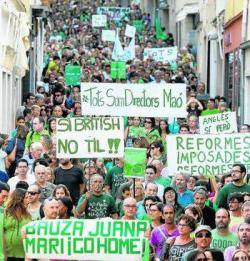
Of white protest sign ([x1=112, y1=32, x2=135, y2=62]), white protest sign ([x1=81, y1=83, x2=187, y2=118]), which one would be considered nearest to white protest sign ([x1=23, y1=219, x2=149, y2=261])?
white protest sign ([x1=81, y1=83, x2=187, y2=118])

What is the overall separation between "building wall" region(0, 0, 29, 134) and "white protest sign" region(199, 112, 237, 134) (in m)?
7.92

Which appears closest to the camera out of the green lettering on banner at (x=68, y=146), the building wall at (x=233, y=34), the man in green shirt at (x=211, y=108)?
the green lettering on banner at (x=68, y=146)

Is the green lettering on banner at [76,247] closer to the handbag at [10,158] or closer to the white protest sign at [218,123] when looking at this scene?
the handbag at [10,158]

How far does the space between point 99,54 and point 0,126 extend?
1594 cm

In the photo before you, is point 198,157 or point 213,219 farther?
point 198,157

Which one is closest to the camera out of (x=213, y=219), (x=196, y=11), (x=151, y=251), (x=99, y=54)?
(x=151, y=251)

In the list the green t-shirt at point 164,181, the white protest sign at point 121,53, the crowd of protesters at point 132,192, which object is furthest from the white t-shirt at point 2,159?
the white protest sign at point 121,53

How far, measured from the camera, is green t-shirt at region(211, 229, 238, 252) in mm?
15484

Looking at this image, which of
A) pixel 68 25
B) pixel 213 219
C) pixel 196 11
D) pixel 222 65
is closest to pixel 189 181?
pixel 213 219

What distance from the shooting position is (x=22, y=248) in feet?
49.6

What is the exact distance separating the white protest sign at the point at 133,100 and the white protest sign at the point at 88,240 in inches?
360

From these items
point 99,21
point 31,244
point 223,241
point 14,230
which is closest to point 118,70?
point 99,21

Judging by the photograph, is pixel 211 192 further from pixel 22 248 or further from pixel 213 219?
pixel 22 248

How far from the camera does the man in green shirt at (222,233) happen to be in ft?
50.9
